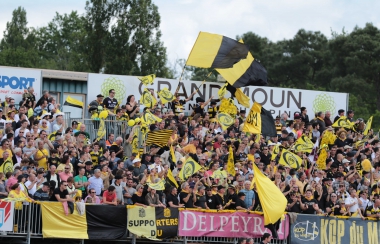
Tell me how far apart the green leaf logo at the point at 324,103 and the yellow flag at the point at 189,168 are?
35.6 feet

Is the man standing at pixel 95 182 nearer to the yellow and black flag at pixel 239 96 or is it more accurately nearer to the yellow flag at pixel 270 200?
the yellow flag at pixel 270 200

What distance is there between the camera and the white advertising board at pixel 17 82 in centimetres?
2759

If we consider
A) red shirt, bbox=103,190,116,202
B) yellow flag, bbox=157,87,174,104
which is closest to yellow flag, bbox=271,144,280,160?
yellow flag, bbox=157,87,174,104

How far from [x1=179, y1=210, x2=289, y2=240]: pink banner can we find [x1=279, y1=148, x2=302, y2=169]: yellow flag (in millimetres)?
3099

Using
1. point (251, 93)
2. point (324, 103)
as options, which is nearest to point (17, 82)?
point (251, 93)

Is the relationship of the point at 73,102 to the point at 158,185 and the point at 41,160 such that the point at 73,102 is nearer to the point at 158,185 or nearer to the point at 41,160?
the point at 41,160

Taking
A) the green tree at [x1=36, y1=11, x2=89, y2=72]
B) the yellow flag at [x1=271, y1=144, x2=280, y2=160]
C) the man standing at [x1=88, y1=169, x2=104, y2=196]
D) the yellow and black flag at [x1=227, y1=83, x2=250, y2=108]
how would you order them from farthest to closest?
the green tree at [x1=36, y1=11, x2=89, y2=72]
the yellow and black flag at [x1=227, y1=83, x2=250, y2=108]
the yellow flag at [x1=271, y1=144, x2=280, y2=160]
the man standing at [x1=88, y1=169, x2=104, y2=196]

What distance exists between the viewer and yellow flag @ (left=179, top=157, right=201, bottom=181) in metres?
23.0

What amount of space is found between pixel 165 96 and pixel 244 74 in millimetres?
2966

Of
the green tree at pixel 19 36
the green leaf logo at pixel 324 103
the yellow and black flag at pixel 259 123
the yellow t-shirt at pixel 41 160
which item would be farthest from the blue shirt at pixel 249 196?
the green tree at pixel 19 36

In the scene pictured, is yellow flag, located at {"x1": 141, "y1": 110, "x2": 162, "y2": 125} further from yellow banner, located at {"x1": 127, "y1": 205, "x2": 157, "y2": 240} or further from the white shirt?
the white shirt

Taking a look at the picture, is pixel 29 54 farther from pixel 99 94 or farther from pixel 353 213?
pixel 353 213

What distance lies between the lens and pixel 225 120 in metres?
27.6

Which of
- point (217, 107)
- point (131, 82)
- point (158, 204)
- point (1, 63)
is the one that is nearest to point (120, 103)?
point (131, 82)
